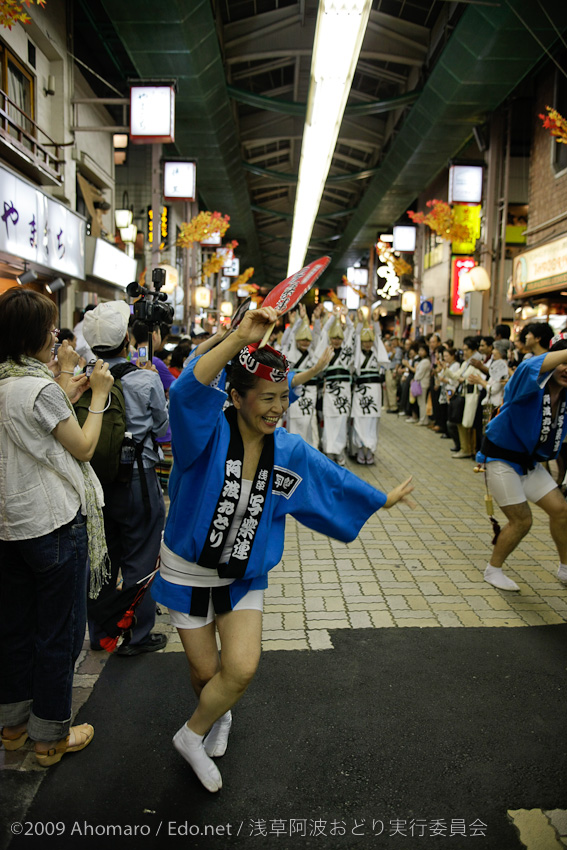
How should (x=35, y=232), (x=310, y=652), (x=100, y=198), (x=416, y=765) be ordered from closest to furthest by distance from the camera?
1. (x=416, y=765)
2. (x=310, y=652)
3. (x=35, y=232)
4. (x=100, y=198)

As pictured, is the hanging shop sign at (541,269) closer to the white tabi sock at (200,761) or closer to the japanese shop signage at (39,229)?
the japanese shop signage at (39,229)

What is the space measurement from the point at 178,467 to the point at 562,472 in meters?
6.45

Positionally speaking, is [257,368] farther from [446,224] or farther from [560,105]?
[446,224]

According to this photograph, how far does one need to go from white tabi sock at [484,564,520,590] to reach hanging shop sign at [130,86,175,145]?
10.2m

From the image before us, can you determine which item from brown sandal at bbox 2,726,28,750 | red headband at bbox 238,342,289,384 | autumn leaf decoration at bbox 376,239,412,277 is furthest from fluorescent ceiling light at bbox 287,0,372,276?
autumn leaf decoration at bbox 376,239,412,277

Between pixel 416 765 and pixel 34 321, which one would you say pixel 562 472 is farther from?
pixel 34 321

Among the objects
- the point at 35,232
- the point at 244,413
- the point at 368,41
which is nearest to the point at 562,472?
the point at 244,413

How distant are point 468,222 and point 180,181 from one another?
7822 millimetres

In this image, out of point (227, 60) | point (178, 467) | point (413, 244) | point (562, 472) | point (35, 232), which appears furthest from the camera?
point (413, 244)

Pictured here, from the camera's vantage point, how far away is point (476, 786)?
2680 mm

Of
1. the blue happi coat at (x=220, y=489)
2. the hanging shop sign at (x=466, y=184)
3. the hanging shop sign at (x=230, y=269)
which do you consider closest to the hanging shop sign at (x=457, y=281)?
the hanging shop sign at (x=466, y=184)

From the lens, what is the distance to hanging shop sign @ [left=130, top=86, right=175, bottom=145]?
38.0 ft

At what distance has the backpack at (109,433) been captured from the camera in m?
3.36

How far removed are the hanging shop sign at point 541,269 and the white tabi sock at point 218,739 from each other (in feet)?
36.6
